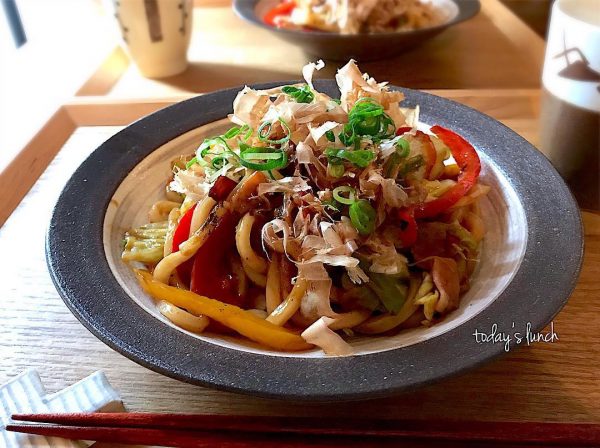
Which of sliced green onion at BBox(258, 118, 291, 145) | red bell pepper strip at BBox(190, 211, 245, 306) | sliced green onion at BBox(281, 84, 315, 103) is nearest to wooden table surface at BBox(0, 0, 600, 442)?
red bell pepper strip at BBox(190, 211, 245, 306)

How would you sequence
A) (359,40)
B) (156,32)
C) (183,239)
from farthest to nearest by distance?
(156,32), (359,40), (183,239)

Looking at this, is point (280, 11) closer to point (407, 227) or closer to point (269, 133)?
point (269, 133)

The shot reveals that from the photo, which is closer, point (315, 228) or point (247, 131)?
point (315, 228)

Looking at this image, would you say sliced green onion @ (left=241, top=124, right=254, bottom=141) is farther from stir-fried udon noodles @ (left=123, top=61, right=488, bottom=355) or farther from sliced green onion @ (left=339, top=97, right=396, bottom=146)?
sliced green onion @ (left=339, top=97, right=396, bottom=146)

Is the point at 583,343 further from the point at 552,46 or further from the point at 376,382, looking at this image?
the point at 552,46

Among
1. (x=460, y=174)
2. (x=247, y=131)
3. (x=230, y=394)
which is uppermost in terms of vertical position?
(x=247, y=131)

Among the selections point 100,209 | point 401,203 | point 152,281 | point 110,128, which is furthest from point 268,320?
point 110,128

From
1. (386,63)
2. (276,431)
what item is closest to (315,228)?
(276,431)

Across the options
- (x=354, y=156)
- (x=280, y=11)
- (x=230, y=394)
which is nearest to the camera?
(x=230, y=394)
